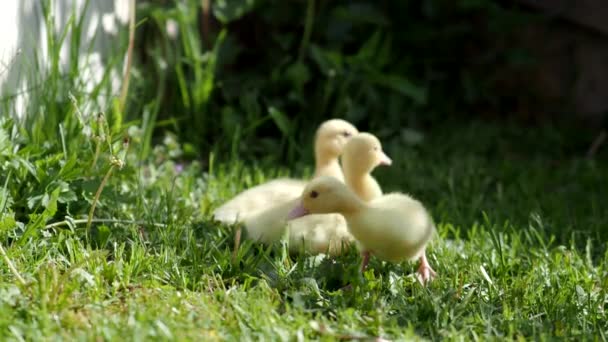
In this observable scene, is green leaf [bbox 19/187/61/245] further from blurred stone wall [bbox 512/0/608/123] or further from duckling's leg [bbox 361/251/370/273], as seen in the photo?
blurred stone wall [bbox 512/0/608/123]

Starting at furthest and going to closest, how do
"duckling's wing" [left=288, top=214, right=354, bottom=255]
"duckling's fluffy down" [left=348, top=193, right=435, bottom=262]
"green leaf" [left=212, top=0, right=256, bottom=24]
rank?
"green leaf" [left=212, top=0, right=256, bottom=24], "duckling's wing" [left=288, top=214, right=354, bottom=255], "duckling's fluffy down" [left=348, top=193, right=435, bottom=262]

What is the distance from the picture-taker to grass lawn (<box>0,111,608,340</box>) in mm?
2371

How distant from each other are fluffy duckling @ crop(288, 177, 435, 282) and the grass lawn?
3.6 inches

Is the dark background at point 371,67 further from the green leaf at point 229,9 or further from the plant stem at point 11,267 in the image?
the plant stem at point 11,267

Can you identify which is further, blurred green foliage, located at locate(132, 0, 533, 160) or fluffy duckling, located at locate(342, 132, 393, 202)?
blurred green foliage, located at locate(132, 0, 533, 160)

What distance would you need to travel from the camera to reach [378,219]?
274cm

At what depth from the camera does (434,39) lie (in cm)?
521

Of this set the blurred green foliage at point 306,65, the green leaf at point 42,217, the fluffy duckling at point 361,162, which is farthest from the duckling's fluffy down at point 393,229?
the blurred green foliage at point 306,65

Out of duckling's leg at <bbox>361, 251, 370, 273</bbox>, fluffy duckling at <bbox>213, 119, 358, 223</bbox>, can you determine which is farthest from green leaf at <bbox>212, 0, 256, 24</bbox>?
duckling's leg at <bbox>361, 251, 370, 273</bbox>

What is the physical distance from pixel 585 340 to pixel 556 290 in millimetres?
375

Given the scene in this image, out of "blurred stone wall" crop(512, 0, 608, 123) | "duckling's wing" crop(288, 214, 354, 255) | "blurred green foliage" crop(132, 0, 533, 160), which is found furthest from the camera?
"blurred stone wall" crop(512, 0, 608, 123)

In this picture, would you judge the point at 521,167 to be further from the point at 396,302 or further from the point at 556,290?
the point at 396,302

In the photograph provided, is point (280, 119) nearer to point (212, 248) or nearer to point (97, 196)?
point (212, 248)

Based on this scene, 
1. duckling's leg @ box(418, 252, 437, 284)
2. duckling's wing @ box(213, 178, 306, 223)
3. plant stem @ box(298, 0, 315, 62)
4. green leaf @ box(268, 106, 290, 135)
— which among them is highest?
plant stem @ box(298, 0, 315, 62)
